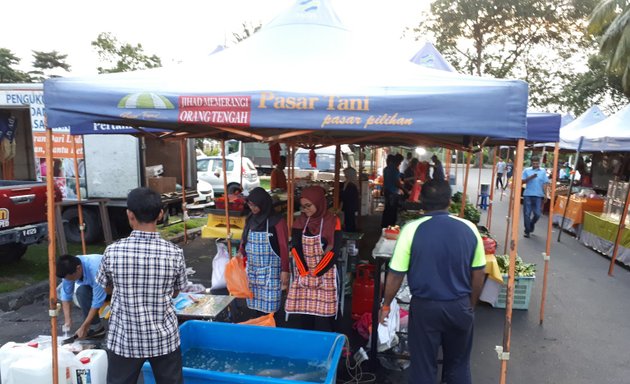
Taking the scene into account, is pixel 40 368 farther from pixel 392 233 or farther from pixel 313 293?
pixel 392 233

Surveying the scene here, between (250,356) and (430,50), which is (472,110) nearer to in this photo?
(250,356)

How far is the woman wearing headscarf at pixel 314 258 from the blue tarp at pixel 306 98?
3.37ft

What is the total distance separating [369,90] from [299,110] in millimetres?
472

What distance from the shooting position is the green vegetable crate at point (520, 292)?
5230 mm

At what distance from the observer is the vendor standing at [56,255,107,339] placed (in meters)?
3.58

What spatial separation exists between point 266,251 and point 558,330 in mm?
3638

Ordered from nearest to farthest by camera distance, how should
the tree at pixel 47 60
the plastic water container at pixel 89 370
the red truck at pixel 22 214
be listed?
1. the plastic water container at pixel 89 370
2. the red truck at pixel 22 214
3. the tree at pixel 47 60

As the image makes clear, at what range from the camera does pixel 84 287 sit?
4027 millimetres

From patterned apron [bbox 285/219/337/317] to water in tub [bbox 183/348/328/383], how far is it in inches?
22.5

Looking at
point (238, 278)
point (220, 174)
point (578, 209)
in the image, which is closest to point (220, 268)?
point (238, 278)

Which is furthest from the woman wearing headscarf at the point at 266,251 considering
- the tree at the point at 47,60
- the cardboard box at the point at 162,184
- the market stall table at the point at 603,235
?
the tree at the point at 47,60

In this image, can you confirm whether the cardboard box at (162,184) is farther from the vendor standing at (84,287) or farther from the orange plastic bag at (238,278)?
the orange plastic bag at (238,278)

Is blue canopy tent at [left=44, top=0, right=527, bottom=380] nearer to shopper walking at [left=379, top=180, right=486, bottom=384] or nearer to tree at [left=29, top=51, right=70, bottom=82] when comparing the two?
shopper walking at [left=379, top=180, right=486, bottom=384]

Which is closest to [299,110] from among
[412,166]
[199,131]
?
[199,131]
